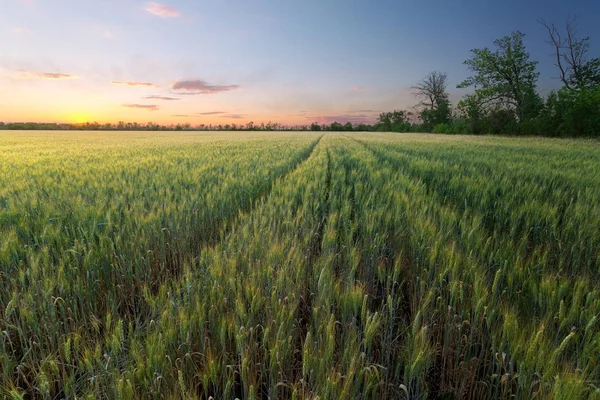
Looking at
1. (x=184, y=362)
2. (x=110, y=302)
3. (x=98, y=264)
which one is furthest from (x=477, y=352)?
(x=98, y=264)

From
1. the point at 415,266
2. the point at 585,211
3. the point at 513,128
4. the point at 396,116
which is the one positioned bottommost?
the point at 415,266

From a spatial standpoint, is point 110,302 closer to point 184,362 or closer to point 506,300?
point 184,362

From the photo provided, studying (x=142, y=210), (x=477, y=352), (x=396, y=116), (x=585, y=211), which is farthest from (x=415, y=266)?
(x=396, y=116)

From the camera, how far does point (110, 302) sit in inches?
72.1

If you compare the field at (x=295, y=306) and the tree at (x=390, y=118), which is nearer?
the field at (x=295, y=306)

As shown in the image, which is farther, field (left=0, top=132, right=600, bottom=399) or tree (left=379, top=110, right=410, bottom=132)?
tree (left=379, top=110, right=410, bottom=132)

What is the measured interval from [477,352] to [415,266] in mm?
727

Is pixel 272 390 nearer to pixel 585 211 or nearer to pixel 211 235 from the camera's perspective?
pixel 211 235

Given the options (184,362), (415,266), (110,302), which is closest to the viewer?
(184,362)

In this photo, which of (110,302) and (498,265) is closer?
(110,302)

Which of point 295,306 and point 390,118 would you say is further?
point 390,118

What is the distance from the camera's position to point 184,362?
4.03 feet

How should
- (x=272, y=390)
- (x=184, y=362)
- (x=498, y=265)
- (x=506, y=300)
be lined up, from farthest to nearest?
(x=498, y=265), (x=506, y=300), (x=184, y=362), (x=272, y=390)

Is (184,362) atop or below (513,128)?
below
